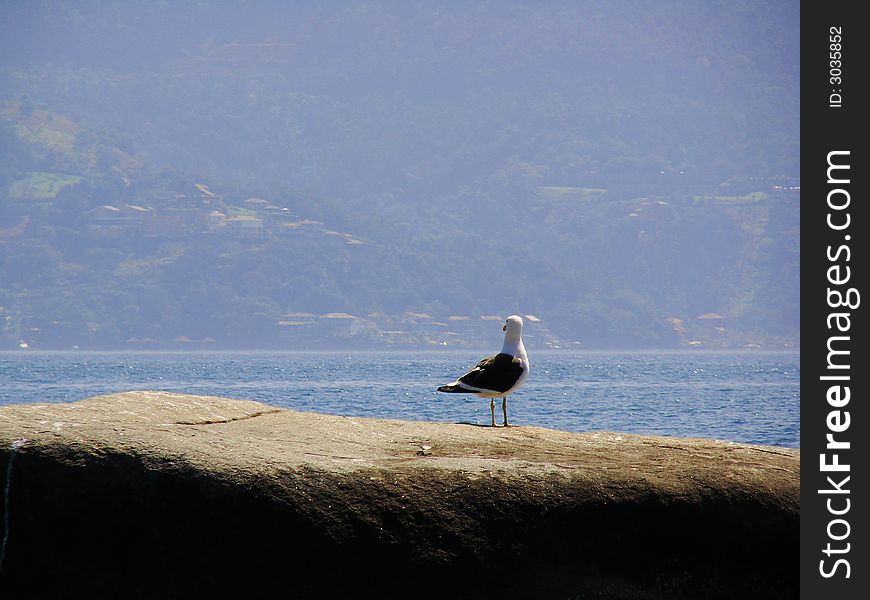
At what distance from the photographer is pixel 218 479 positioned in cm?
716

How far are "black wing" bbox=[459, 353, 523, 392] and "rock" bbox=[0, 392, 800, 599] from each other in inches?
110

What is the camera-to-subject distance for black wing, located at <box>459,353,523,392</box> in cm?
1061

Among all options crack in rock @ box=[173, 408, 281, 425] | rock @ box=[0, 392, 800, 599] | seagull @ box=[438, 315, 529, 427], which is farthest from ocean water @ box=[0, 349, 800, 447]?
rock @ box=[0, 392, 800, 599]

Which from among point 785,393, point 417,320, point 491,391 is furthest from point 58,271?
point 491,391

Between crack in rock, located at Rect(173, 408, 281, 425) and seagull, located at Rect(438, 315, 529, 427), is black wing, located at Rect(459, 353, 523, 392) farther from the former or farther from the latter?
crack in rock, located at Rect(173, 408, 281, 425)

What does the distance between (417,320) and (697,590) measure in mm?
177371

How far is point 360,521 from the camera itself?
23.7 ft

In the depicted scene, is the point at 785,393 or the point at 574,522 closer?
the point at 574,522

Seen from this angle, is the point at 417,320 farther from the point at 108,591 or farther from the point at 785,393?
the point at 108,591

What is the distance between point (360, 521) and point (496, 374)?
12.0 ft

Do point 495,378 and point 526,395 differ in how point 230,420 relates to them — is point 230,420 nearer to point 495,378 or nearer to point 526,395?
point 495,378

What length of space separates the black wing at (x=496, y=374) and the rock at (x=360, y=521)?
2.79m

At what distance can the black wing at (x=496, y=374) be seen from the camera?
34.8ft
